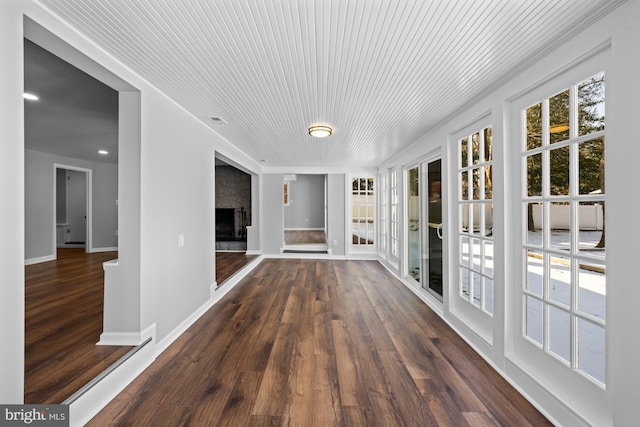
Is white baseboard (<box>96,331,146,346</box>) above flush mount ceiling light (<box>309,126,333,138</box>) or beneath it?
beneath

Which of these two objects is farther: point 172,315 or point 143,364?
point 172,315

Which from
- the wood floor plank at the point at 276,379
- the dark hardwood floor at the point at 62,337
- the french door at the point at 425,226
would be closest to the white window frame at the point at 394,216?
the french door at the point at 425,226

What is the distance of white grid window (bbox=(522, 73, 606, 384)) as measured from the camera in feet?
4.93

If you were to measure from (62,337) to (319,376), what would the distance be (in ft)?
7.38

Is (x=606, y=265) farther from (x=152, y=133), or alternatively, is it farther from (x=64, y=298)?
(x=64, y=298)

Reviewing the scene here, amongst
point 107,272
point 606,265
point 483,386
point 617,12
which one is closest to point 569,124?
point 617,12

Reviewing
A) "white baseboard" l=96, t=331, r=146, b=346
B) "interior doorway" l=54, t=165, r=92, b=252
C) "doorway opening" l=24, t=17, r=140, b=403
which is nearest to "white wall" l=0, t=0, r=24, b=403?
"doorway opening" l=24, t=17, r=140, b=403

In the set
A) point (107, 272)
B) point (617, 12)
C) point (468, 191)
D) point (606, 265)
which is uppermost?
point (617, 12)

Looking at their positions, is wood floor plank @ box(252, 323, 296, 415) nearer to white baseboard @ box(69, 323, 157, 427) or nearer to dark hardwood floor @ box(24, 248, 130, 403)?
white baseboard @ box(69, 323, 157, 427)

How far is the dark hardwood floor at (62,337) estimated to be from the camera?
1.72m

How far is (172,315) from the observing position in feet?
8.53

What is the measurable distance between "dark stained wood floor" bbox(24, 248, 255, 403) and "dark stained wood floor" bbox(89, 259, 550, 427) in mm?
302

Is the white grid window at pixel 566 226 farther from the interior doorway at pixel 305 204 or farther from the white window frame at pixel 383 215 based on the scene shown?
the interior doorway at pixel 305 204

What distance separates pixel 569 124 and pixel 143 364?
3.47 metres
